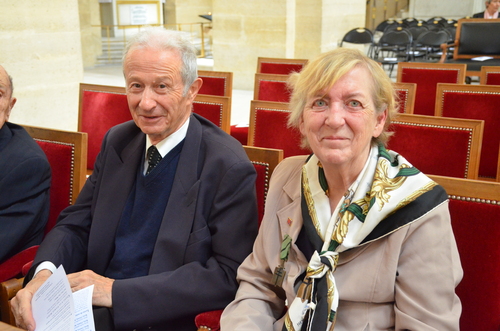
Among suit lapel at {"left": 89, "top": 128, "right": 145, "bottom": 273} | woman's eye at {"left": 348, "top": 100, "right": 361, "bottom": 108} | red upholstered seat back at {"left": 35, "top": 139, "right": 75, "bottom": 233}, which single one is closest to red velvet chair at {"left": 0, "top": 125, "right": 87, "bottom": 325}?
red upholstered seat back at {"left": 35, "top": 139, "right": 75, "bottom": 233}

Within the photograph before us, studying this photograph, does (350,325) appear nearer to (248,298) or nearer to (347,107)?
(248,298)

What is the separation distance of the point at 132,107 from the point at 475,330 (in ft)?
4.29

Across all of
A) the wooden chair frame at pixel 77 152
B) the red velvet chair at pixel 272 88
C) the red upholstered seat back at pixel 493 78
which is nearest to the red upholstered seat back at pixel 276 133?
the wooden chair frame at pixel 77 152

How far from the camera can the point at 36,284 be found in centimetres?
180

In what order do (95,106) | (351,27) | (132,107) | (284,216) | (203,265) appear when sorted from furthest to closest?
1. (351,27)
2. (95,106)
3. (132,107)
4. (203,265)
5. (284,216)

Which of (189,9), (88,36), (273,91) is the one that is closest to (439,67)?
(273,91)

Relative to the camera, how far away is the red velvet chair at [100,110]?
338cm

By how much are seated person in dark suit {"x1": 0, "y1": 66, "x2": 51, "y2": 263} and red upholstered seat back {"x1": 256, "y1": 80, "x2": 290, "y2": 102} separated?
85.9 inches

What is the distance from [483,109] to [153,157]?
217 cm

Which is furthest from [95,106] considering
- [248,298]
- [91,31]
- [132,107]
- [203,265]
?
[91,31]

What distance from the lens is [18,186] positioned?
212cm

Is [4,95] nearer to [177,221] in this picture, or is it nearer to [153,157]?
[153,157]

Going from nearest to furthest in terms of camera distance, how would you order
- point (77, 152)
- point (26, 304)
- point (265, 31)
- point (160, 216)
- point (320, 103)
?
point (320, 103)
point (26, 304)
point (160, 216)
point (77, 152)
point (265, 31)

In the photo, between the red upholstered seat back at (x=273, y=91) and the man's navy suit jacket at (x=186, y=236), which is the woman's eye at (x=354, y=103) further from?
the red upholstered seat back at (x=273, y=91)
